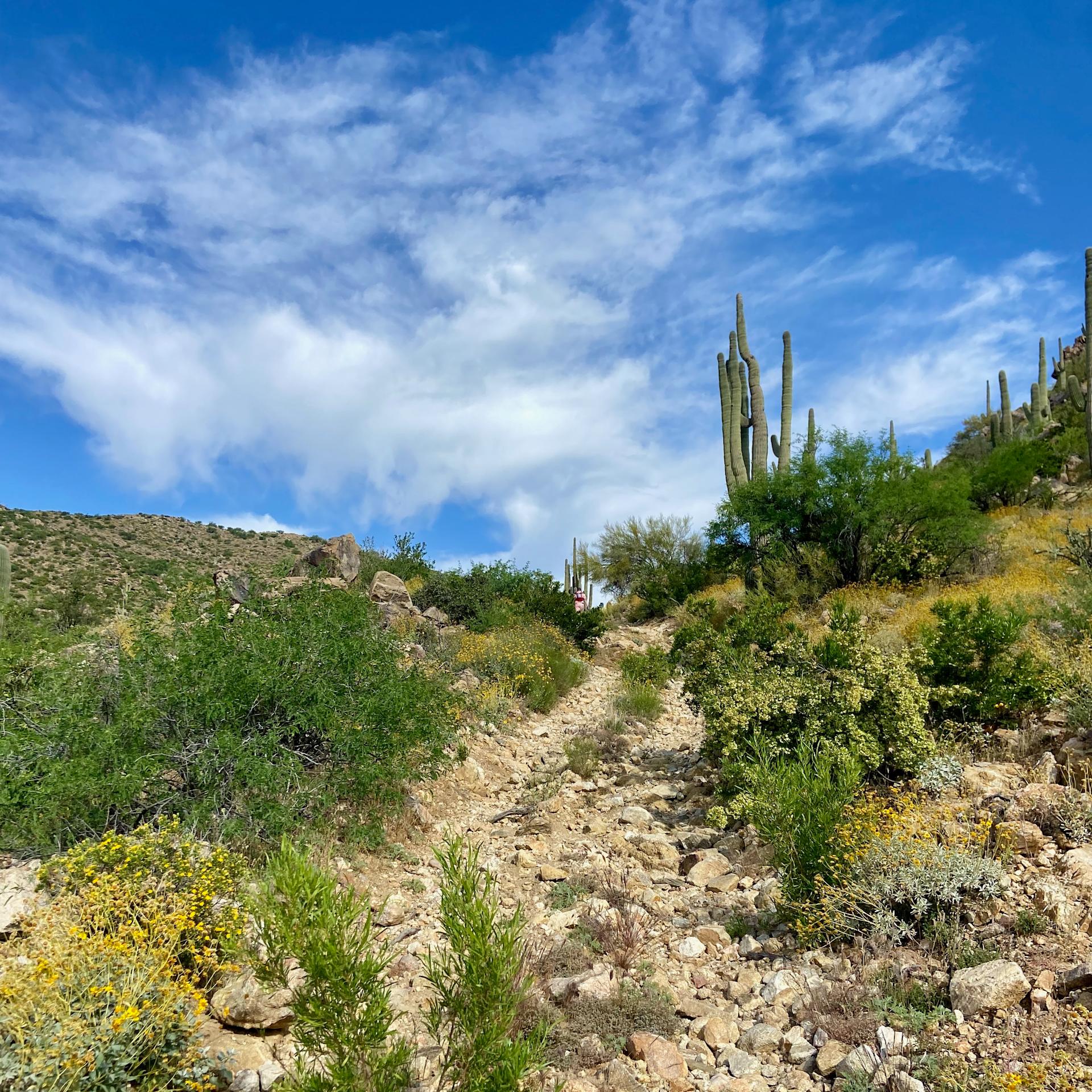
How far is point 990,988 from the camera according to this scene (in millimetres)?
3332

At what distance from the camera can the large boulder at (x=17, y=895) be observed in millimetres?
3650

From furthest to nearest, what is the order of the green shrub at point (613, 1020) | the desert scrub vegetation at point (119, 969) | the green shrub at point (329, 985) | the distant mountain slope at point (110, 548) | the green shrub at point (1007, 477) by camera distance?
the distant mountain slope at point (110, 548) → the green shrub at point (1007, 477) → the green shrub at point (613, 1020) → the desert scrub vegetation at point (119, 969) → the green shrub at point (329, 985)

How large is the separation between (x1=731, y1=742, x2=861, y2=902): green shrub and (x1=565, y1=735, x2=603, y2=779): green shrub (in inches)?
137

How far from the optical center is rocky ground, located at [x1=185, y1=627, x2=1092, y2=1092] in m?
3.29

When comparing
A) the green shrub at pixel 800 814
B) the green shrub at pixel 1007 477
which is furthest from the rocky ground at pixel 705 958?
the green shrub at pixel 1007 477

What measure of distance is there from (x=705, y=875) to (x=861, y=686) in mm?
2337

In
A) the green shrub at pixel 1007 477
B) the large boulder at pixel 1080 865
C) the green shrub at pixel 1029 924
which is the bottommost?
the green shrub at pixel 1029 924

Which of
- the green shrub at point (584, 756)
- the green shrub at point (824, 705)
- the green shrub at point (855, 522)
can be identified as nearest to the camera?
the green shrub at point (824, 705)

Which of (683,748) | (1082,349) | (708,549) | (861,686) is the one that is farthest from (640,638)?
(1082,349)

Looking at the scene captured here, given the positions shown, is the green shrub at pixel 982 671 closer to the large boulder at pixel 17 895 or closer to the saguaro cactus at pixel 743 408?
the large boulder at pixel 17 895

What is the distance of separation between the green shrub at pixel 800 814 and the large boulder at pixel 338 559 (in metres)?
12.6

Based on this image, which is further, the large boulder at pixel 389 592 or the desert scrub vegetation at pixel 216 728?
the large boulder at pixel 389 592

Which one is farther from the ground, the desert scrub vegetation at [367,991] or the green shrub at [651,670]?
the green shrub at [651,670]

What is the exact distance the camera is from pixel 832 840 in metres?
4.58
